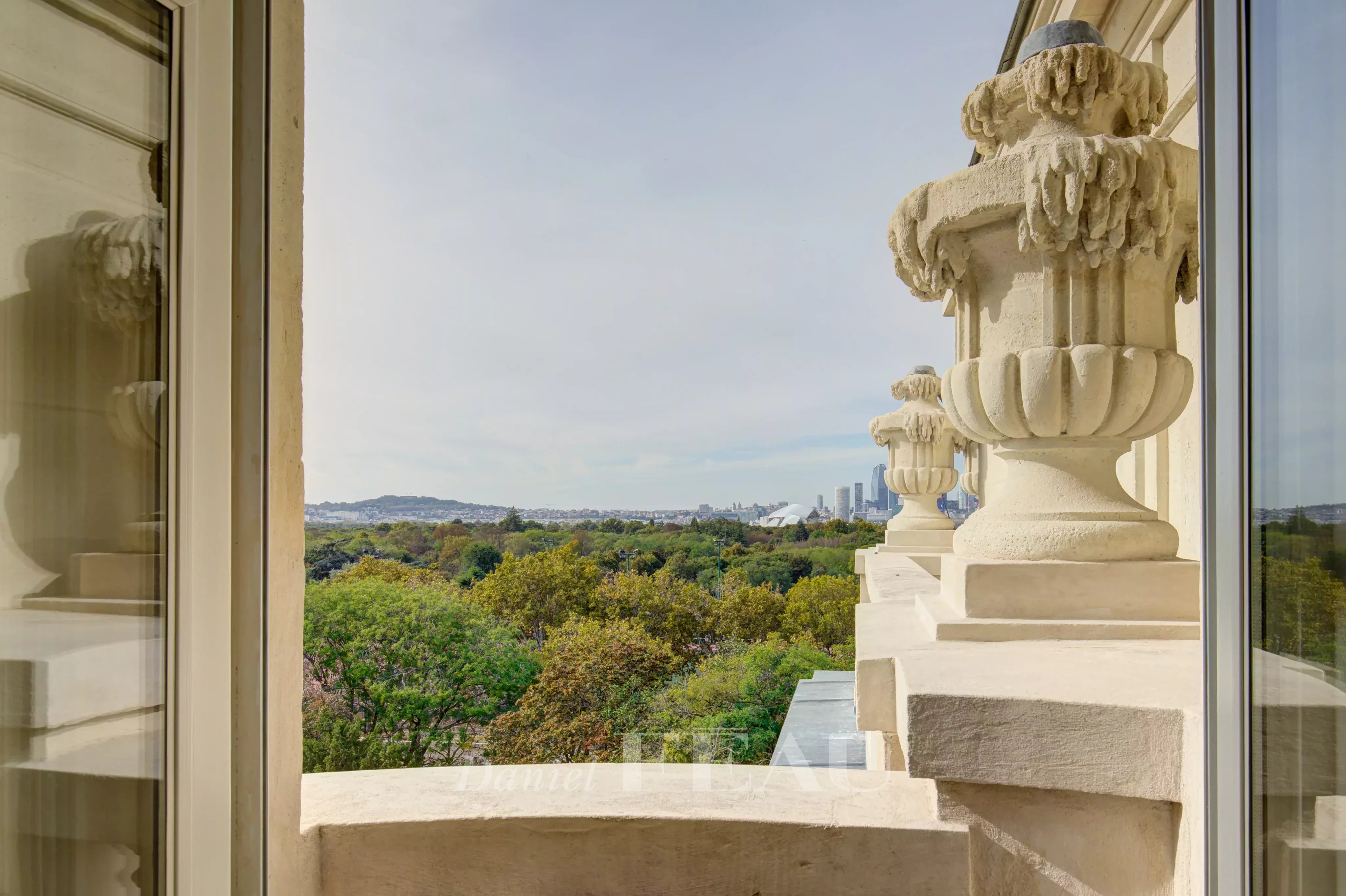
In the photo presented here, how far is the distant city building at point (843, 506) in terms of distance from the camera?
22.5 ft

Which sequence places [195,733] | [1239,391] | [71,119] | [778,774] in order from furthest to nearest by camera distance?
[778,774], [195,733], [71,119], [1239,391]

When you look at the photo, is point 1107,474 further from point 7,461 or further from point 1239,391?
point 7,461

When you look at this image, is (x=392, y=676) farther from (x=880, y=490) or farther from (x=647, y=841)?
(x=880, y=490)

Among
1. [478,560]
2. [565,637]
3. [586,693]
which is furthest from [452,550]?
[586,693]

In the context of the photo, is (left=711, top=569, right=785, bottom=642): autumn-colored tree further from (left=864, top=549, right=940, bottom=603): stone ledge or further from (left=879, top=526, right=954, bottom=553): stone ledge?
(left=864, top=549, right=940, bottom=603): stone ledge

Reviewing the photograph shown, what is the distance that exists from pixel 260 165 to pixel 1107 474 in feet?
5.94

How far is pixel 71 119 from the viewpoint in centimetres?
86

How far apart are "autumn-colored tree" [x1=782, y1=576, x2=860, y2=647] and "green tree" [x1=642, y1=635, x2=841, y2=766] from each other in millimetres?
250

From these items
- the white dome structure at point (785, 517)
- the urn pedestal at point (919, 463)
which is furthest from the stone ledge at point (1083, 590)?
the white dome structure at point (785, 517)

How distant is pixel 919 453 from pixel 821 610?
6.94 feet

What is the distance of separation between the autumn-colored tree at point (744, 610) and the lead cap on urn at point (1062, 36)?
498 centimetres

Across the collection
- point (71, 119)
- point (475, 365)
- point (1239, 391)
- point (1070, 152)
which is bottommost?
point (1239, 391)

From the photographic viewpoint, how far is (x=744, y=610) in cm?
618

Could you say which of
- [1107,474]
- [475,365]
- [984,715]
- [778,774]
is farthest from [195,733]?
[475,365]
